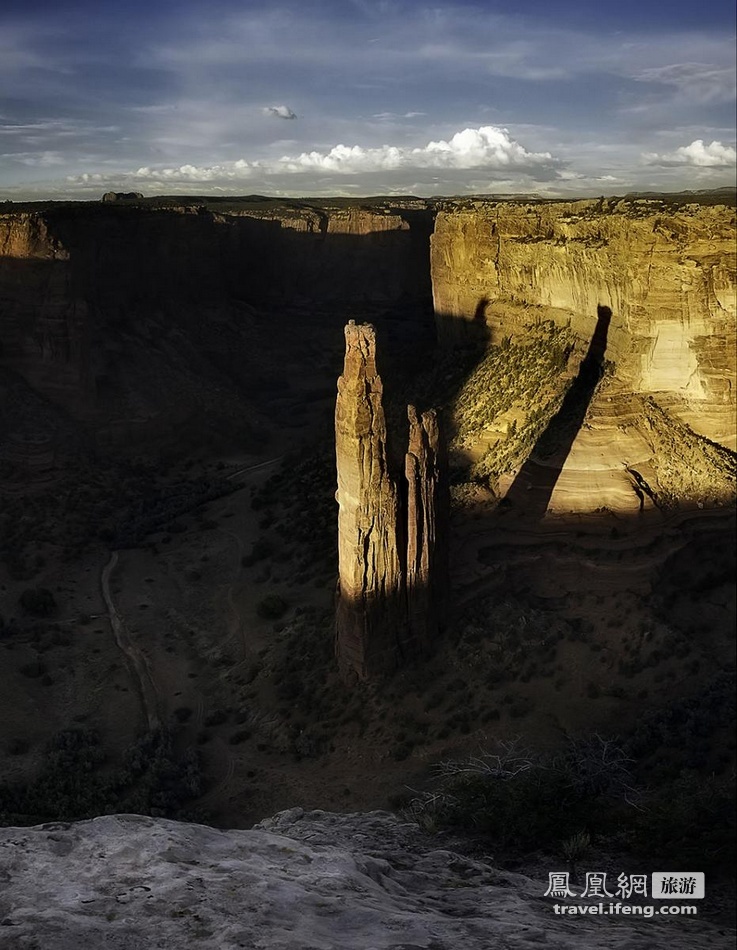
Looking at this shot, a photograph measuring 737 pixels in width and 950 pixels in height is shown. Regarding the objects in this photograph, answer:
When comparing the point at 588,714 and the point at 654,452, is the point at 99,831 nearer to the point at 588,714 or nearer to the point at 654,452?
the point at 588,714

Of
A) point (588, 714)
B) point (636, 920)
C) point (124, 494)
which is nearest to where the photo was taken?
point (636, 920)

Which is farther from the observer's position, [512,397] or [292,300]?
[292,300]

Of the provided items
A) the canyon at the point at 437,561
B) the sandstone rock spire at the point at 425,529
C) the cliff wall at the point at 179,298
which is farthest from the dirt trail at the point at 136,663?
the cliff wall at the point at 179,298

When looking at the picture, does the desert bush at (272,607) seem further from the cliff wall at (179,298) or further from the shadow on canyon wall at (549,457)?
the cliff wall at (179,298)

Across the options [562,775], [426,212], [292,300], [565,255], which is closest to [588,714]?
[562,775]

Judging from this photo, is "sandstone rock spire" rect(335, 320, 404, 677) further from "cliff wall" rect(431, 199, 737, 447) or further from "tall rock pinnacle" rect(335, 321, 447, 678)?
"cliff wall" rect(431, 199, 737, 447)

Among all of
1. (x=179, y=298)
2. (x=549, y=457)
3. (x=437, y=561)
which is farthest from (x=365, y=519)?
(x=179, y=298)

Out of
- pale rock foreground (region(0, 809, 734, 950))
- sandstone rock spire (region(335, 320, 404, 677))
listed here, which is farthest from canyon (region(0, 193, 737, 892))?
pale rock foreground (region(0, 809, 734, 950))

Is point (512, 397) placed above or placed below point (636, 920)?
above

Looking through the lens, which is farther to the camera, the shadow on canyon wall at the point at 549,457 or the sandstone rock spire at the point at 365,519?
the shadow on canyon wall at the point at 549,457
